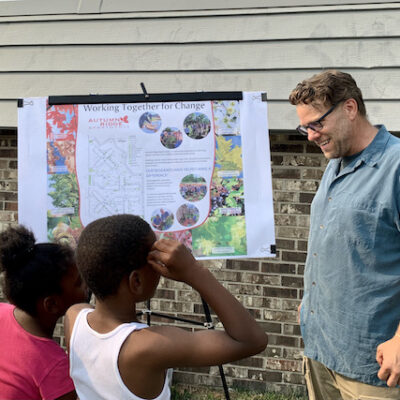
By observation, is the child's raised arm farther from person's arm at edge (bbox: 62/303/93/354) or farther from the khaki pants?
the khaki pants

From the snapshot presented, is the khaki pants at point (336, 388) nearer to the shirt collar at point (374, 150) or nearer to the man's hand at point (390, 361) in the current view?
the man's hand at point (390, 361)

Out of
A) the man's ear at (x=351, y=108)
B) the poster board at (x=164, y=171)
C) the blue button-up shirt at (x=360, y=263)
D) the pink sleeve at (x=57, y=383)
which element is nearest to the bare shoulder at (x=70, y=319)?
the pink sleeve at (x=57, y=383)

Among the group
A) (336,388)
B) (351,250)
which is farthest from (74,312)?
(336,388)

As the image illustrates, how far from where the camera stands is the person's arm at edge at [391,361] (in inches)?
59.2

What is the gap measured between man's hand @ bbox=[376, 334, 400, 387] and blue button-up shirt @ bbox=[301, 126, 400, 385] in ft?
0.50

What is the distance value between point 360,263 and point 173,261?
78 cm

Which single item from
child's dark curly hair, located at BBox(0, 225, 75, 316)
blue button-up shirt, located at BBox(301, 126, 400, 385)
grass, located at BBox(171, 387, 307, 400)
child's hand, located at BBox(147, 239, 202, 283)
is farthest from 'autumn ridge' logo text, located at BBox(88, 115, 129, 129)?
grass, located at BBox(171, 387, 307, 400)

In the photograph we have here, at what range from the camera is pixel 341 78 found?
5.96 feet

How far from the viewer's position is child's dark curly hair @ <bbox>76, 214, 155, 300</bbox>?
1.33m

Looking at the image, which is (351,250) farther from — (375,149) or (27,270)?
(27,270)

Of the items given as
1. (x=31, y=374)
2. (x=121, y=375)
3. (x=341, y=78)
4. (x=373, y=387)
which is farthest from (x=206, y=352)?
(x=341, y=78)

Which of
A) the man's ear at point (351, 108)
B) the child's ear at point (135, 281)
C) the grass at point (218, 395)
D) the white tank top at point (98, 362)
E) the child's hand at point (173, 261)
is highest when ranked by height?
the man's ear at point (351, 108)

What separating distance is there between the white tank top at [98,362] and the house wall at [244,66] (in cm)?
205

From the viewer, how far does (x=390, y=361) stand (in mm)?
1512
